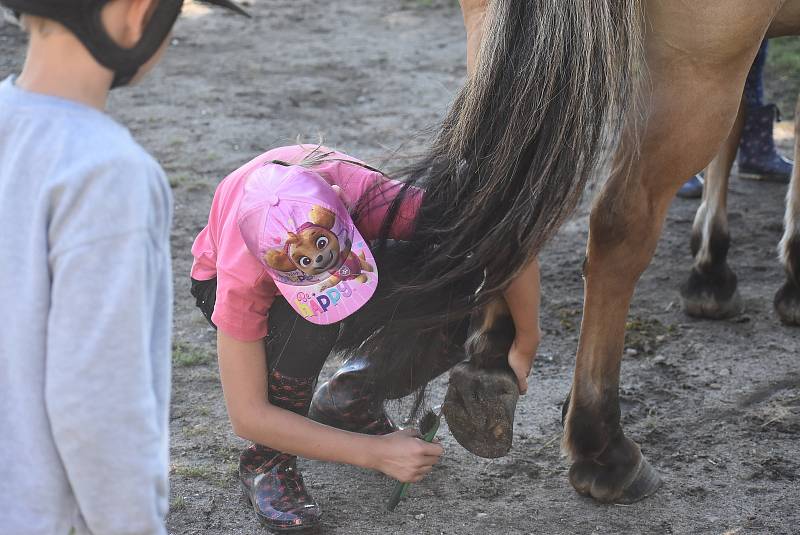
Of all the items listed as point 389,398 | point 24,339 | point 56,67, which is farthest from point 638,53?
point 24,339

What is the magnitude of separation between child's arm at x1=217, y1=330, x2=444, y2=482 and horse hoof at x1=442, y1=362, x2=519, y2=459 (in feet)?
0.89

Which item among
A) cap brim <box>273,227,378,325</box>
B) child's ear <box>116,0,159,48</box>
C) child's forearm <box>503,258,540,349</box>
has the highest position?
child's ear <box>116,0,159,48</box>

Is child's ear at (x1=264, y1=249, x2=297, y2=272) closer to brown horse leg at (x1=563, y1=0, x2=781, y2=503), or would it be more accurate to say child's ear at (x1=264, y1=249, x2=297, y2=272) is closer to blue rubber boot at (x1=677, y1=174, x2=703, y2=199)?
brown horse leg at (x1=563, y1=0, x2=781, y2=503)

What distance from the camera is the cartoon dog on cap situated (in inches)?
61.7

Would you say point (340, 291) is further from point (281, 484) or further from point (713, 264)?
point (713, 264)

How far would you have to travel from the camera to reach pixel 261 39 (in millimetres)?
6062

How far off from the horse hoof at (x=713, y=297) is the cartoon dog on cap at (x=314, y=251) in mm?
1610

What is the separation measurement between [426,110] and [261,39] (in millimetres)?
1764

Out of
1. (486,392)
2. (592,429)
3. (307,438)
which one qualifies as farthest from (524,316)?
(307,438)

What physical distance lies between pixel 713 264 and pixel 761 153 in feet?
4.07

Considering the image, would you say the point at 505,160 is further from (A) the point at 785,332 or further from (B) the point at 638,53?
(A) the point at 785,332

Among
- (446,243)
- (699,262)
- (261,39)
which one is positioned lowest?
(261,39)

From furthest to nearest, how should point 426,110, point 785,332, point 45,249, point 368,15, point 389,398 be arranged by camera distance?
point 368,15 → point 426,110 → point 785,332 → point 389,398 → point 45,249

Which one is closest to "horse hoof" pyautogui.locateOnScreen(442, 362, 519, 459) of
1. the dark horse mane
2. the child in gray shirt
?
the dark horse mane
